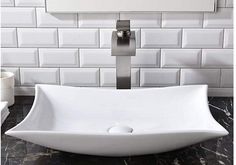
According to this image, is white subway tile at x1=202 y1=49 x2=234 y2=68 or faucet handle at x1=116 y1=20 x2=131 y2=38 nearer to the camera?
faucet handle at x1=116 y1=20 x2=131 y2=38

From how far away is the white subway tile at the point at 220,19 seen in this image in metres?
1.57

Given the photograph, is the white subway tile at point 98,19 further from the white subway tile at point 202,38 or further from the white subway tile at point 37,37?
the white subway tile at point 202,38

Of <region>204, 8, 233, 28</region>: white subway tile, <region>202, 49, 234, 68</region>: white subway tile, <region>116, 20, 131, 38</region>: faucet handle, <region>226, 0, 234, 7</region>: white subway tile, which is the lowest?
<region>202, 49, 234, 68</region>: white subway tile

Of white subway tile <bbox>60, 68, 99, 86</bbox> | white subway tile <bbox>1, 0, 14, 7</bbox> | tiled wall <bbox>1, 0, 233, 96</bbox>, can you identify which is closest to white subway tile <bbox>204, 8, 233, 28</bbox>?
tiled wall <bbox>1, 0, 233, 96</bbox>

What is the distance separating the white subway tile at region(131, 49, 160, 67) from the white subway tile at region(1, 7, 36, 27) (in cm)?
40

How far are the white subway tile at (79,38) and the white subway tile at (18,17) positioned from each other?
0.12 meters

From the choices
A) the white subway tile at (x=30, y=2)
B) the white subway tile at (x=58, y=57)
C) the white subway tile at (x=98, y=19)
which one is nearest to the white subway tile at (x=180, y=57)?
the white subway tile at (x=98, y=19)

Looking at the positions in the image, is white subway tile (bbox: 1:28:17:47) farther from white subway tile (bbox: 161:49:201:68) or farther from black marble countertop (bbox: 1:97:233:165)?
white subway tile (bbox: 161:49:201:68)

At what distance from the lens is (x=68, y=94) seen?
1.44m

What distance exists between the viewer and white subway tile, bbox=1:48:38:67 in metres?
1.64

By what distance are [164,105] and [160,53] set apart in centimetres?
26

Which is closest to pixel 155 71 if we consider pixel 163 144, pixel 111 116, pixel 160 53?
pixel 160 53

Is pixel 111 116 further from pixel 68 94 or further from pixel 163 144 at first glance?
pixel 163 144

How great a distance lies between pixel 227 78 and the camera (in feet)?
5.39
